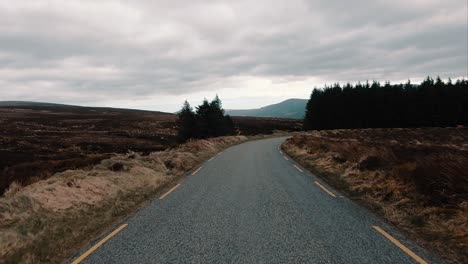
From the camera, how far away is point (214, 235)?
266 inches

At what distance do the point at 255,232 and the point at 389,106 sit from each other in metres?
81.5

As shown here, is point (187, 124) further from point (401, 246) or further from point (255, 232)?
point (401, 246)

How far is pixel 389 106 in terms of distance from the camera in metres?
79.3

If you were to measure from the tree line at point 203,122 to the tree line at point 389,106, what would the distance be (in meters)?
29.2

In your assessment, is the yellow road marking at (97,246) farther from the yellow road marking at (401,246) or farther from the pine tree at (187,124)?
the pine tree at (187,124)

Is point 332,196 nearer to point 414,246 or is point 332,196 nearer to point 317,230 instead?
point 317,230

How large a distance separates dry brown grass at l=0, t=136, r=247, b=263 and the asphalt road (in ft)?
2.74

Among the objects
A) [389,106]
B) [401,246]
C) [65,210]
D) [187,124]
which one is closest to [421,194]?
[401,246]

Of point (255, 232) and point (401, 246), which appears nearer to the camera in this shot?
point (401, 246)

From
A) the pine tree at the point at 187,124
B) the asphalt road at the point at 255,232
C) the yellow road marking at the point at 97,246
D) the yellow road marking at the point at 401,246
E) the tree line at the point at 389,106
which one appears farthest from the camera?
the tree line at the point at 389,106

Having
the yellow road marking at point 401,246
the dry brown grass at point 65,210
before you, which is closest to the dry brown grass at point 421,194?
the yellow road marking at point 401,246

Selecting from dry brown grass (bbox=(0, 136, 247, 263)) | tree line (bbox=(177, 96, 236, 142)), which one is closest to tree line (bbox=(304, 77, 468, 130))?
tree line (bbox=(177, 96, 236, 142))

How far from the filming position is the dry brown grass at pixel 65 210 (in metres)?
6.32

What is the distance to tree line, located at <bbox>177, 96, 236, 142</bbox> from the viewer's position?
52.1m
